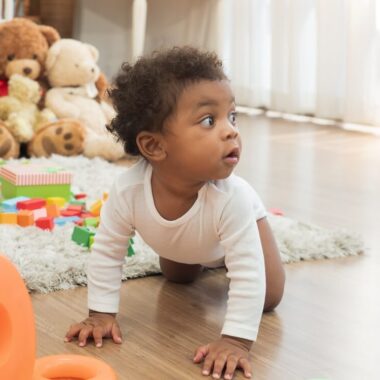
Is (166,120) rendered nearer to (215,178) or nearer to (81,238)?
(215,178)

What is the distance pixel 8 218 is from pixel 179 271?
→ 0.40 m

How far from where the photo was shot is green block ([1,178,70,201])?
1615 mm

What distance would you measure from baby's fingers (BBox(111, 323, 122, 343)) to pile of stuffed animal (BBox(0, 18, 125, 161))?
1.25 meters

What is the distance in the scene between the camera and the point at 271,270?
1.08 m

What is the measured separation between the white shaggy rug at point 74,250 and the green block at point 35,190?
9.4 inches

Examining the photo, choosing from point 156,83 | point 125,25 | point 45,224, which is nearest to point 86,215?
point 45,224

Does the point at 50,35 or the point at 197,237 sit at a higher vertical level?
the point at 50,35

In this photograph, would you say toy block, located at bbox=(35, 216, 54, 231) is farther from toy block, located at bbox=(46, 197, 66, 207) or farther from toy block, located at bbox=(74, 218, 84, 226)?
toy block, located at bbox=(46, 197, 66, 207)

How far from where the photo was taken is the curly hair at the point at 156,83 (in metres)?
0.93

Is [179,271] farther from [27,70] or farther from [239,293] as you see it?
[27,70]

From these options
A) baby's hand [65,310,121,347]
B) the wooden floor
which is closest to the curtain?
the wooden floor

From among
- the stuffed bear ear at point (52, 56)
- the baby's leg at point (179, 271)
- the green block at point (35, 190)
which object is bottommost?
the baby's leg at point (179, 271)

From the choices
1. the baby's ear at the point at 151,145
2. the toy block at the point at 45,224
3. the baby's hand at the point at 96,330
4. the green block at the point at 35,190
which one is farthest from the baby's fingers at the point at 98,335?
the green block at the point at 35,190

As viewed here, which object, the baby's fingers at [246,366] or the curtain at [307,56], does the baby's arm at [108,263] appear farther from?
the curtain at [307,56]
